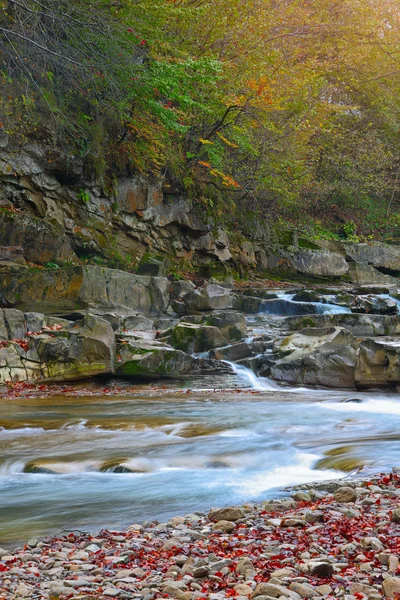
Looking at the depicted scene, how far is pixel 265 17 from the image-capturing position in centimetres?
2155

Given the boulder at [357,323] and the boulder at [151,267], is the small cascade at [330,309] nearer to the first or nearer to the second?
the boulder at [357,323]

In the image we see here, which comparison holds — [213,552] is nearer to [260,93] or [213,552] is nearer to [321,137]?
[260,93]

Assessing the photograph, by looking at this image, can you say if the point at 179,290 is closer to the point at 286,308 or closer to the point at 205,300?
the point at 205,300

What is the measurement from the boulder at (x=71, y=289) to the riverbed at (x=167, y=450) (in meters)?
4.70

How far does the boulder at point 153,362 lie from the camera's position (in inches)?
483

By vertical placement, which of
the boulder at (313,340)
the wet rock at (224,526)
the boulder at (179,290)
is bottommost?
the wet rock at (224,526)

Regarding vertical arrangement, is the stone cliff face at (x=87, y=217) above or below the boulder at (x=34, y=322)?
above

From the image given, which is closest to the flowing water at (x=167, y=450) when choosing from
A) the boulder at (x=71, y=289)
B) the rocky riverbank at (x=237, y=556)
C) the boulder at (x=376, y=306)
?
the rocky riverbank at (x=237, y=556)

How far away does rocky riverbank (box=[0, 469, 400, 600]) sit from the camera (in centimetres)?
320

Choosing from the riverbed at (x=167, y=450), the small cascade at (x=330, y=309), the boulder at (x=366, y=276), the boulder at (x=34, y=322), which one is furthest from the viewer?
the boulder at (x=366, y=276)

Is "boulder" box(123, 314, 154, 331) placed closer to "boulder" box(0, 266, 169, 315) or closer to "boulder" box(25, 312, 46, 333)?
"boulder" box(0, 266, 169, 315)

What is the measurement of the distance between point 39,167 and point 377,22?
50.7 feet

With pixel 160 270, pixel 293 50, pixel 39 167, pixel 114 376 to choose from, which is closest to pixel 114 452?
pixel 114 376

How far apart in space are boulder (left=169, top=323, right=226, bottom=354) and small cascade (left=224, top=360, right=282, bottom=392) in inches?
34.1
